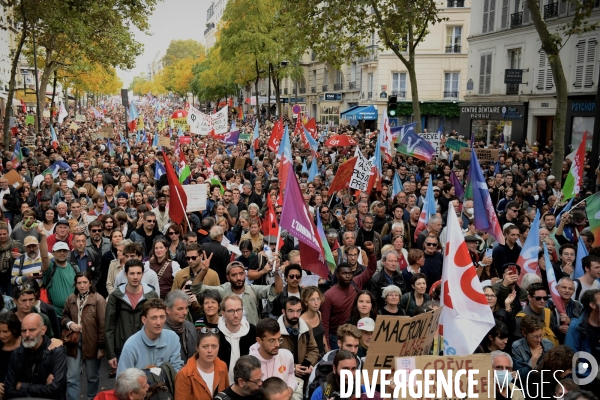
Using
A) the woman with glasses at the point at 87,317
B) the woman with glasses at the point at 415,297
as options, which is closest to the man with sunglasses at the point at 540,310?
the woman with glasses at the point at 415,297

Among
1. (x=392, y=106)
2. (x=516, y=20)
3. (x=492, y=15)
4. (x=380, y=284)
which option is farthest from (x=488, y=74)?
(x=380, y=284)

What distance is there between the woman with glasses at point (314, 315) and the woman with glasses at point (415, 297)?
106cm

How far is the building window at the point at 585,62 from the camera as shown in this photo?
24047 mm

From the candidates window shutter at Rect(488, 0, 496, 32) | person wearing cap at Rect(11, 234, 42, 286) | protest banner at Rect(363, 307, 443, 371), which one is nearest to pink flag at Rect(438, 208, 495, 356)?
protest banner at Rect(363, 307, 443, 371)

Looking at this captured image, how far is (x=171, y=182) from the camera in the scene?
945 cm

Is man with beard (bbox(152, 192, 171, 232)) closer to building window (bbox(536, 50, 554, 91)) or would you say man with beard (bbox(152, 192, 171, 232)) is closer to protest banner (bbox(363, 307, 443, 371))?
protest banner (bbox(363, 307, 443, 371))

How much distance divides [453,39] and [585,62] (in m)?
18.9

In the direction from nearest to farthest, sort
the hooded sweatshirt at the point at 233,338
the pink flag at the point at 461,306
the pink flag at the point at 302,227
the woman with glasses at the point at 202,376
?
1. the woman with glasses at the point at 202,376
2. the pink flag at the point at 461,306
3. the hooded sweatshirt at the point at 233,338
4. the pink flag at the point at 302,227

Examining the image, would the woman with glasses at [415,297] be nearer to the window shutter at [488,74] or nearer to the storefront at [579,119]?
the storefront at [579,119]

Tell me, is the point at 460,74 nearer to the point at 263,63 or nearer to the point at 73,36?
the point at 263,63

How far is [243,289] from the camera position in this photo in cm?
630

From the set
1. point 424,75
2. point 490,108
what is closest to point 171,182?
→ point 490,108

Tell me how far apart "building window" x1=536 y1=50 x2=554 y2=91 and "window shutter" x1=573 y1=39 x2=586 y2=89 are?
65.5 inches

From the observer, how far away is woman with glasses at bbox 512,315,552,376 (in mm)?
5301
